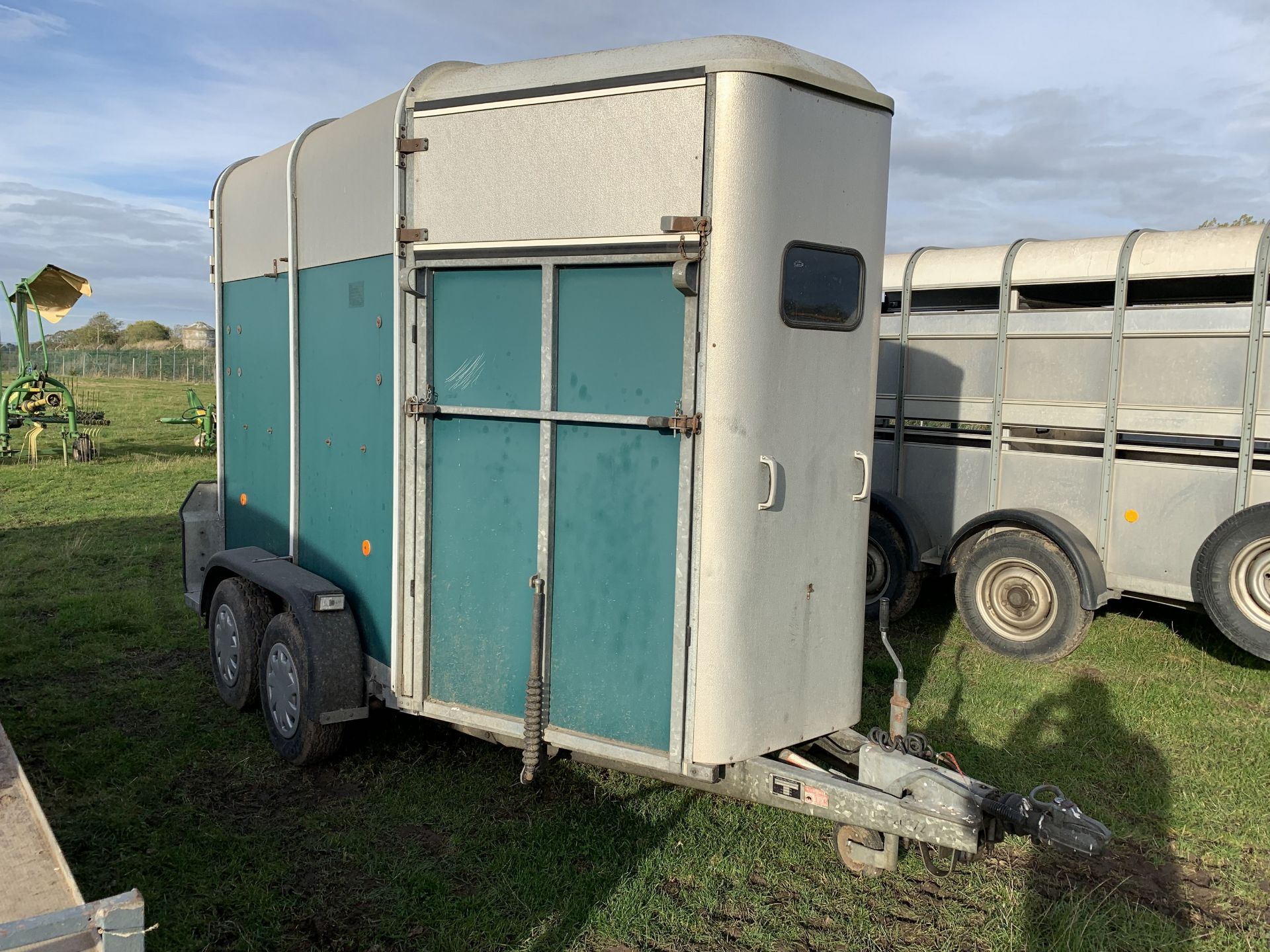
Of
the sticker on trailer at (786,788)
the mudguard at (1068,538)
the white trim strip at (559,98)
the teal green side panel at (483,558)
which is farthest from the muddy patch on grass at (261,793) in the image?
the mudguard at (1068,538)

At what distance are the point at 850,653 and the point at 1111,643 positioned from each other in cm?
395

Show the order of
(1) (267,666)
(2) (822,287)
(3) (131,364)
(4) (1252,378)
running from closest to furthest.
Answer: (2) (822,287) < (1) (267,666) < (4) (1252,378) < (3) (131,364)

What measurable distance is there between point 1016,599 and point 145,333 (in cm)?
7740

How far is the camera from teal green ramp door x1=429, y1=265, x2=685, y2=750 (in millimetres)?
4184

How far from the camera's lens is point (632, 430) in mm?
4234

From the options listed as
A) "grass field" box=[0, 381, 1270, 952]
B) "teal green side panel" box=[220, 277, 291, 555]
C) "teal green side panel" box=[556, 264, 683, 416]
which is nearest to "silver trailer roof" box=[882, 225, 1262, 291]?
"grass field" box=[0, 381, 1270, 952]

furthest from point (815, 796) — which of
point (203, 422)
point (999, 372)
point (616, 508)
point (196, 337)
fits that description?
point (196, 337)

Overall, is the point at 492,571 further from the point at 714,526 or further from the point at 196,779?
the point at 196,779

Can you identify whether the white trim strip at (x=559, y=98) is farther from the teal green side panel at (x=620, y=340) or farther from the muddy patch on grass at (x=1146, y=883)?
the muddy patch on grass at (x=1146, y=883)

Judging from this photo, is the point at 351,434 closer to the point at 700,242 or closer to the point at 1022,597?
the point at 700,242

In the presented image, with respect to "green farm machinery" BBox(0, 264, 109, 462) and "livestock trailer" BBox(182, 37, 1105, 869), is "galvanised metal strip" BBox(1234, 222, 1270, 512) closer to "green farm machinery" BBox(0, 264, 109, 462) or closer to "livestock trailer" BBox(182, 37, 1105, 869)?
"livestock trailer" BBox(182, 37, 1105, 869)

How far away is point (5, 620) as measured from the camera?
8109 millimetres

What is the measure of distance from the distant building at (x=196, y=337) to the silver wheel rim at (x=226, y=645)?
59271 mm

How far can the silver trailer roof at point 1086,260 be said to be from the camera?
655 cm
